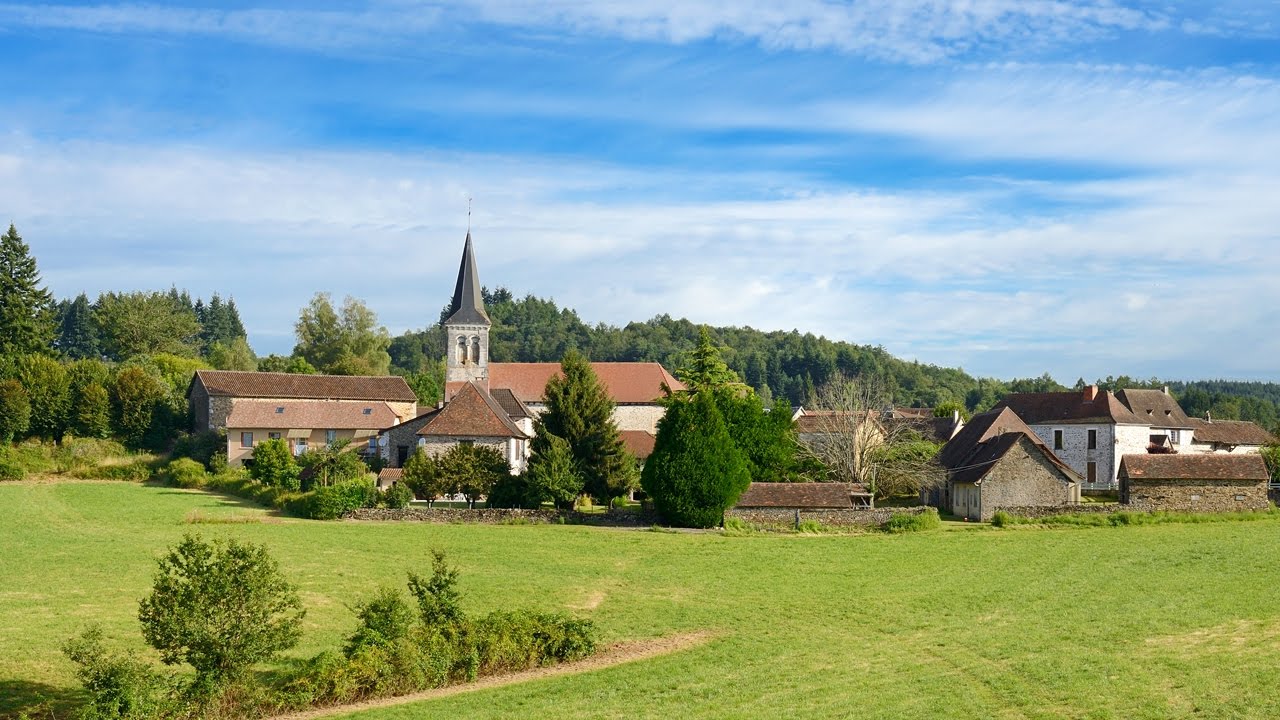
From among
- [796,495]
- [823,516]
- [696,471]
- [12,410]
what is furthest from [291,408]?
[823,516]

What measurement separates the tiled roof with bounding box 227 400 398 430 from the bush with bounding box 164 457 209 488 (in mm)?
3973

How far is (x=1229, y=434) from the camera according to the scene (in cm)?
7400

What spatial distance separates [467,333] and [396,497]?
105 feet

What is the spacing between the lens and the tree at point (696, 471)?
43.2m

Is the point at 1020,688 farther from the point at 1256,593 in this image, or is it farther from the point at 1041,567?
the point at 1041,567

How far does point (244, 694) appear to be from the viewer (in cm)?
1775

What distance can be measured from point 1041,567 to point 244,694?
78.4ft

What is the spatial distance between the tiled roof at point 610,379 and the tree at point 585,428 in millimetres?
25531

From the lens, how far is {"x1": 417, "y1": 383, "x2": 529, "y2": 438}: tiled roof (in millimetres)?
51781

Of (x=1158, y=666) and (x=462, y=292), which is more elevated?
(x=462, y=292)

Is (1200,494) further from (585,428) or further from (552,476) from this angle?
(552,476)

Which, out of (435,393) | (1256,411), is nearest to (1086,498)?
(435,393)

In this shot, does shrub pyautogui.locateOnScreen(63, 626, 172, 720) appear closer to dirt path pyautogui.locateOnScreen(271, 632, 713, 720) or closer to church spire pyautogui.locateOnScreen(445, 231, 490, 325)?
dirt path pyautogui.locateOnScreen(271, 632, 713, 720)

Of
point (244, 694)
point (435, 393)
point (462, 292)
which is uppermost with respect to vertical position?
point (462, 292)
